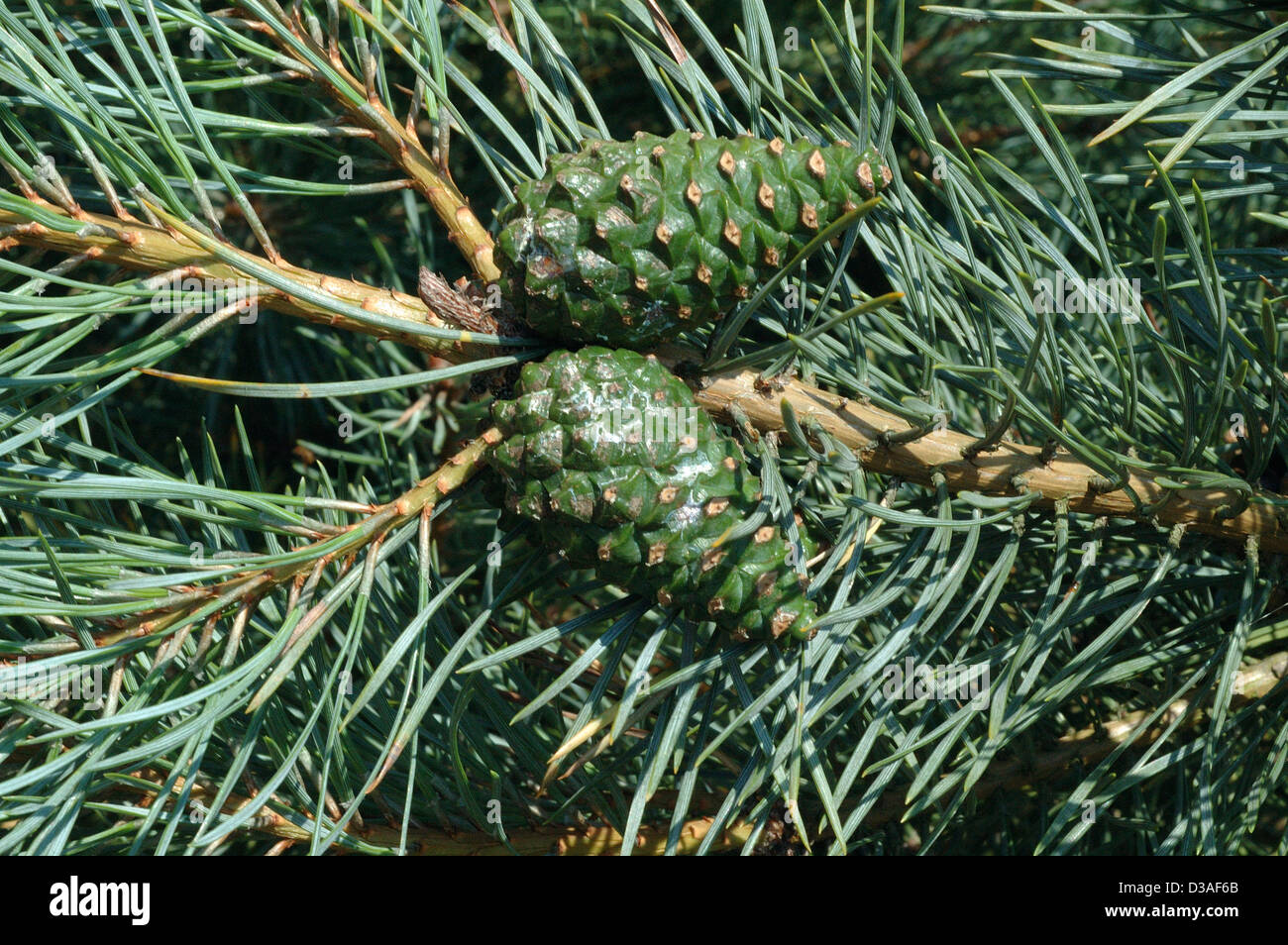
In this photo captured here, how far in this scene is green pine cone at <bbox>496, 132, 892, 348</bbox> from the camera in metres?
0.60

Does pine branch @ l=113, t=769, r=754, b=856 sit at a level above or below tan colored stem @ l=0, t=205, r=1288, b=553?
below

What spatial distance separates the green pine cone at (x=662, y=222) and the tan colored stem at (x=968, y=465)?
0.08 metres

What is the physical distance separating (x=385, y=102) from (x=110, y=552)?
0.38 metres

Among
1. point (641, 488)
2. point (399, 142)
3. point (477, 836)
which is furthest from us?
point (477, 836)

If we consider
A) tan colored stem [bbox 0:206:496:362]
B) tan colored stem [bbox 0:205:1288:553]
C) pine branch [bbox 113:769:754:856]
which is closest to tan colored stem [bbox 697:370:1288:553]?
tan colored stem [bbox 0:205:1288:553]

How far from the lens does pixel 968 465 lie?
692 millimetres

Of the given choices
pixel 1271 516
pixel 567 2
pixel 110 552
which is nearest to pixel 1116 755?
pixel 1271 516

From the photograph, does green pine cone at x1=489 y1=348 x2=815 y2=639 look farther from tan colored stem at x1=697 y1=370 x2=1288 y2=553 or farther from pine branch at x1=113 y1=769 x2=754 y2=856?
pine branch at x1=113 y1=769 x2=754 y2=856

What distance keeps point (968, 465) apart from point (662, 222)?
0.27m

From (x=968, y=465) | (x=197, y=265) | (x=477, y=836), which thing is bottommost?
(x=477, y=836)

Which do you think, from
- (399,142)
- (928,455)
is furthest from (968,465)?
(399,142)

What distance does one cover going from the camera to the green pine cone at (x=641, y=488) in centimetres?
60

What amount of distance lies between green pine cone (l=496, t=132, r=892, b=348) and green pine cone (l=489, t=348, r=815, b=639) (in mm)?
39

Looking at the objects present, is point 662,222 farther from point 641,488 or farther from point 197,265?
point 197,265
